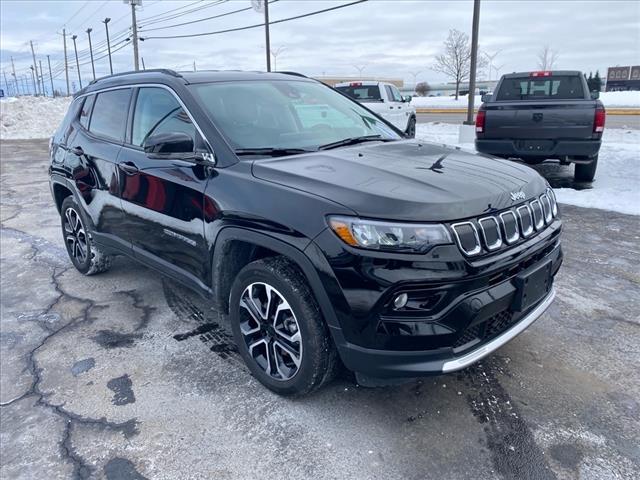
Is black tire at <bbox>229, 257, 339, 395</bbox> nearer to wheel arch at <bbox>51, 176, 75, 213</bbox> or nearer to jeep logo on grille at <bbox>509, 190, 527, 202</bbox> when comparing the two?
jeep logo on grille at <bbox>509, 190, 527, 202</bbox>

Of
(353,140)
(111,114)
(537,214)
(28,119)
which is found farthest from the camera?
(28,119)

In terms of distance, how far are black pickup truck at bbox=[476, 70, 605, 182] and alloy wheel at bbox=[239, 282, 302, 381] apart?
6.63 metres

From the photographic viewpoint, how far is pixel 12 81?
10488 cm

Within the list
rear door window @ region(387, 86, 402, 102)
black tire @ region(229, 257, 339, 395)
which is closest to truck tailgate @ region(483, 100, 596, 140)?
black tire @ region(229, 257, 339, 395)

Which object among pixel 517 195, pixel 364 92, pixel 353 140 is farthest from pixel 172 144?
pixel 364 92

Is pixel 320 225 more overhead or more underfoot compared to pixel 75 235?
more overhead

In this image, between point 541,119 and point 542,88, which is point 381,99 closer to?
point 542,88

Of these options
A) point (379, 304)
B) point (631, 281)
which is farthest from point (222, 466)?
point (631, 281)

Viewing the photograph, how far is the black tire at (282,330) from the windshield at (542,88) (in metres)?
7.90

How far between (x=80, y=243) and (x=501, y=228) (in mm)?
4192

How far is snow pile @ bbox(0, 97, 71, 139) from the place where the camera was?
24.4 metres

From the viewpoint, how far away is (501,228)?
251 centimetres

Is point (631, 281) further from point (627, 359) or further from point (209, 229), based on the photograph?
point (209, 229)

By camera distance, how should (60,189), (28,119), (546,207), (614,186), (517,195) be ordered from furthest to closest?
(28,119)
(614,186)
(60,189)
(546,207)
(517,195)
